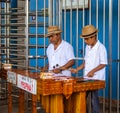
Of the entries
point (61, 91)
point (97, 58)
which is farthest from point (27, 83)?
point (97, 58)

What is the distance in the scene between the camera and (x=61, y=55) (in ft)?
16.7

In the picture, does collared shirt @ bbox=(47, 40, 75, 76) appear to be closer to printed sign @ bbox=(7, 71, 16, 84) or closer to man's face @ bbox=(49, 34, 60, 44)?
man's face @ bbox=(49, 34, 60, 44)

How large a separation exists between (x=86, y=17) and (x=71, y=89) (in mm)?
3577

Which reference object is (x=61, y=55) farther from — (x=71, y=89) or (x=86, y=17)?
(x=86, y=17)

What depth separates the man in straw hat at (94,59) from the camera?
14.2 feet

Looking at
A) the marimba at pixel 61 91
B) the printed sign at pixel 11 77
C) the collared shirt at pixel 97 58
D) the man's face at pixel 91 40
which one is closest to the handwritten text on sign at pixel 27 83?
the marimba at pixel 61 91

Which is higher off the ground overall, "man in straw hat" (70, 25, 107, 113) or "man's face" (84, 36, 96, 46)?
"man's face" (84, 36, 96, 46)

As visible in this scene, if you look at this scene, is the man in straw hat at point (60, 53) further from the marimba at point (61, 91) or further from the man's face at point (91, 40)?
the marimba at point (61, 91)

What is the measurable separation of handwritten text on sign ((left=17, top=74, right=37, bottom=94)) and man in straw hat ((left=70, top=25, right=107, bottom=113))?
819 millimetres

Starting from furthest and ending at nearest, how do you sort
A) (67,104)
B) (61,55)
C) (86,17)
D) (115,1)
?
(86,17), (115,1), (61,55), (67,104)

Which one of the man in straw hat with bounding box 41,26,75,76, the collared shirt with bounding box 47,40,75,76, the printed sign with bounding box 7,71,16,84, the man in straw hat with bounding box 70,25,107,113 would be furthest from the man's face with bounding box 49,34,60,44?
the printed sign with bounding box 7,71,16,84

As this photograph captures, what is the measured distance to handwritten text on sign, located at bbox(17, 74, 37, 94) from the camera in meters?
3.93

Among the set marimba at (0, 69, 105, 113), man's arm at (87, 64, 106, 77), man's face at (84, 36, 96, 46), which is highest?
man's face at (84, 36, 96, 46)

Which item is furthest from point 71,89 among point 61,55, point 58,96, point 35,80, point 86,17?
point 86,17
